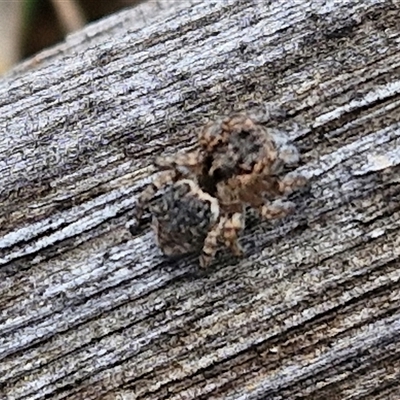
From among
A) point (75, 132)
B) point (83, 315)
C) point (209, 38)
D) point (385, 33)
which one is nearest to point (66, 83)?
point (75, 132)

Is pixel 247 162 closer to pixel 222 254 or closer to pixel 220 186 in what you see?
pixel 220 186

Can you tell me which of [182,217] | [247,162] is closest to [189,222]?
[182,217]

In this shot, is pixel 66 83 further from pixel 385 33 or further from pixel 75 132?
pixel 385 33

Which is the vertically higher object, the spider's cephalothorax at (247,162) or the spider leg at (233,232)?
the spider's cephalothorax at (247,162)

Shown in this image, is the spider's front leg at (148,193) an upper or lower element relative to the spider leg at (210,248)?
upper
